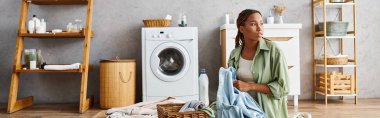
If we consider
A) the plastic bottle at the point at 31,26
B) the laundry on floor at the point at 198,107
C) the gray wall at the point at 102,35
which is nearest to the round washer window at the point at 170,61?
the gray wall at the point at 102,35

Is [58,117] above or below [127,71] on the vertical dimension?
below

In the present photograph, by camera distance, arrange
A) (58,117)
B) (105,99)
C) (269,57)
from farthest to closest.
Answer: (105,99), (58,117), (269,57)

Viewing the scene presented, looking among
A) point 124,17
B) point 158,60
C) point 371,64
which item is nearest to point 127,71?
point 158,60

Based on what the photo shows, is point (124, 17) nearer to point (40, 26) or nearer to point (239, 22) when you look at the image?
point (40, 26)

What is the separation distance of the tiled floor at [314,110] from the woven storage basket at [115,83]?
0.16 m

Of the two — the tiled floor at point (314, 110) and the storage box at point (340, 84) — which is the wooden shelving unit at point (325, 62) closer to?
the storage box at point (340, 84)

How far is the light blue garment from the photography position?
A: 170 cm

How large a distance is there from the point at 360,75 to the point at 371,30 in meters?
0.58

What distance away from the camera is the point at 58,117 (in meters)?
3.74

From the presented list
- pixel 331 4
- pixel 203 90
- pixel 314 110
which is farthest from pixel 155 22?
pixel 331 4

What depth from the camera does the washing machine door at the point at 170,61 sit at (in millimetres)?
4340

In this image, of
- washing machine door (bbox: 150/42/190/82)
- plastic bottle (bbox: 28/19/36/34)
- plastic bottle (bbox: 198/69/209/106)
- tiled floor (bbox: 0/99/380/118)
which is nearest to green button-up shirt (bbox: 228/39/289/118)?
tiled floor (bbox: 0/99/380/118)

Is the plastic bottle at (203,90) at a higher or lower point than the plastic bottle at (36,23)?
lower

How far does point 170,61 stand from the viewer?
14.6 ft
